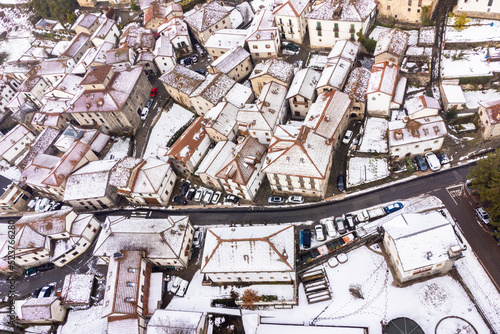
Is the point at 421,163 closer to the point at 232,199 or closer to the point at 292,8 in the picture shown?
the point at 232,199

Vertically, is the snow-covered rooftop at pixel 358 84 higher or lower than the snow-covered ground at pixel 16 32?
lower

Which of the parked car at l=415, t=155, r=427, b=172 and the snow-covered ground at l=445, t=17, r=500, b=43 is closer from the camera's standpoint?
the parked car at l=415, t=155, r=427, b=172

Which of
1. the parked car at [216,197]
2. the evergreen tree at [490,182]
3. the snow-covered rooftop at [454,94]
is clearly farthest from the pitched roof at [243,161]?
the snow-covered rooftop at [454,94]

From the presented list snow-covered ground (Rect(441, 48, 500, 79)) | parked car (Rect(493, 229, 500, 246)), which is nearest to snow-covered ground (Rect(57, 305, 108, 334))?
parked car (Rect(493, 229, 500, 246))

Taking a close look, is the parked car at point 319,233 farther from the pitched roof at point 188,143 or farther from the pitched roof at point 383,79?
the pitched roof at point 188,143

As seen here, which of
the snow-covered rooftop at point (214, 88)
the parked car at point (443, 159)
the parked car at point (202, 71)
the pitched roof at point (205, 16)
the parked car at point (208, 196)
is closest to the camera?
the parked car at point (443, 159)

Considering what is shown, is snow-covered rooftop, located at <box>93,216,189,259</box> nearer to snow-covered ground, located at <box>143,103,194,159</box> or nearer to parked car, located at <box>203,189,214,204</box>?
parked car, located at <box>203,189,214,204</box>
